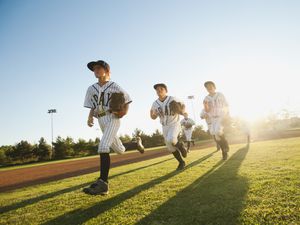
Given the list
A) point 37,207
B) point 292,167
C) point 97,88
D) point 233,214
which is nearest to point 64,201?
point 37,207

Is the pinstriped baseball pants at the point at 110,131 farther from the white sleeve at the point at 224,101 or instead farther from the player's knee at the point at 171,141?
the white sleeve at the point at 224,101

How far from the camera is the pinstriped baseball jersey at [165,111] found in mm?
7078

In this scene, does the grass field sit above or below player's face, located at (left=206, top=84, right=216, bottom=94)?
below

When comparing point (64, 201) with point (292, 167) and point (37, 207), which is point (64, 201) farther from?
point (292, 167)

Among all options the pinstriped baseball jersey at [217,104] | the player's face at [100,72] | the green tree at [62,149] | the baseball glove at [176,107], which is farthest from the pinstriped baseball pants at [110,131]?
the green tree at [62,149]

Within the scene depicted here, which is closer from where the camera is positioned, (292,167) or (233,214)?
(233,214)

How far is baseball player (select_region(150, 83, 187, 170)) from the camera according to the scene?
6924 millimetres

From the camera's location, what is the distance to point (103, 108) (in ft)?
16.0

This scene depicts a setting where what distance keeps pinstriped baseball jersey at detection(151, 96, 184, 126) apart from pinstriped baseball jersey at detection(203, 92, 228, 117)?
61.4 inches

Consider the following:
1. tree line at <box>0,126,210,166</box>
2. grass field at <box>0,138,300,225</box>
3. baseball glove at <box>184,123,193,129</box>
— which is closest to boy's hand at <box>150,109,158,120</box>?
grass field at <box>0,138,300,225</box>

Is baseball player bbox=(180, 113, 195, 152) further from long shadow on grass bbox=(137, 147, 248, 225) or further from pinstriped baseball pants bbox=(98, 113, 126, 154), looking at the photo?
long shadow on grass bbox=(137, 147, 248, 225)

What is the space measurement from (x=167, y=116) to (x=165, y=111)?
17cm

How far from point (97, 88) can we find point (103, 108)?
450 millimetres

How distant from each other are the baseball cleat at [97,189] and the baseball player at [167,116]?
3.09 m
